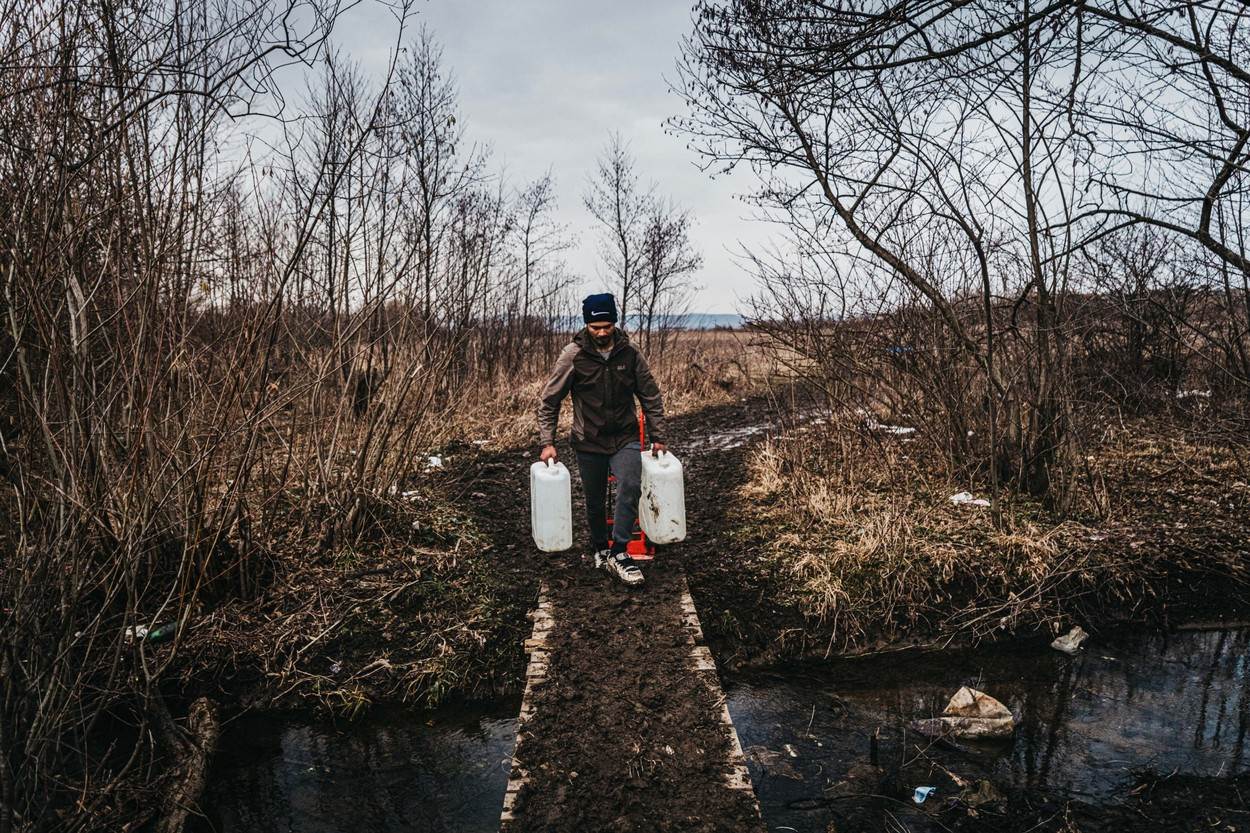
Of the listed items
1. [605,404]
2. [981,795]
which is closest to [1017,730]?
[981,795]

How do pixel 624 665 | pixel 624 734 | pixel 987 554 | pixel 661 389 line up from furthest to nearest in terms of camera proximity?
1. pixel 661 389
2. pixel 987 554
3. pixel 624 665
4. pixel 624 734

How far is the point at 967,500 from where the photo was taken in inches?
253

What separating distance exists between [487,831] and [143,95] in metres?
3.74

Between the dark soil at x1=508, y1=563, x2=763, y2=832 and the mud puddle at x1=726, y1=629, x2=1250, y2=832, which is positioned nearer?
the dark soil at x1=508, y1=563, x2=763, y2=832

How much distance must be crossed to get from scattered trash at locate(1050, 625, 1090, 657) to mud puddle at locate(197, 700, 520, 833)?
3.46 meters

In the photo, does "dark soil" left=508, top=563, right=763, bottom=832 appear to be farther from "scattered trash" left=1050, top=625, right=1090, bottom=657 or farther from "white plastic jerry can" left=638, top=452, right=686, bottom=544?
"scattered trash" left=1050, top=625, right=1090, bottom=657

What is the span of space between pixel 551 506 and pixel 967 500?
372cm

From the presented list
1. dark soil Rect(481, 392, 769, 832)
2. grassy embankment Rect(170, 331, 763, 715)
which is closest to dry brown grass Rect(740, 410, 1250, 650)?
dark soil Rect(481, 392, 769, 832)

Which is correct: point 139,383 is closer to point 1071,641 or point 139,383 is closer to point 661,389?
point 1071,641

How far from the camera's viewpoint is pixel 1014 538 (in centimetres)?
549

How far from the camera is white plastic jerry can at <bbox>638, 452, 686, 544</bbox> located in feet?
17.0

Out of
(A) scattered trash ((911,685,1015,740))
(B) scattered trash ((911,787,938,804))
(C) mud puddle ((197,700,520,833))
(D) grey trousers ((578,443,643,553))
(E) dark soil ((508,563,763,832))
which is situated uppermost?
(D) grey trousers ((578,443,643,553))

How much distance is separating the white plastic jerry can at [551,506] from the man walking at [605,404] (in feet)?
0.51

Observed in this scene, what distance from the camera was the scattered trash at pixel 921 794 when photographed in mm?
3375
